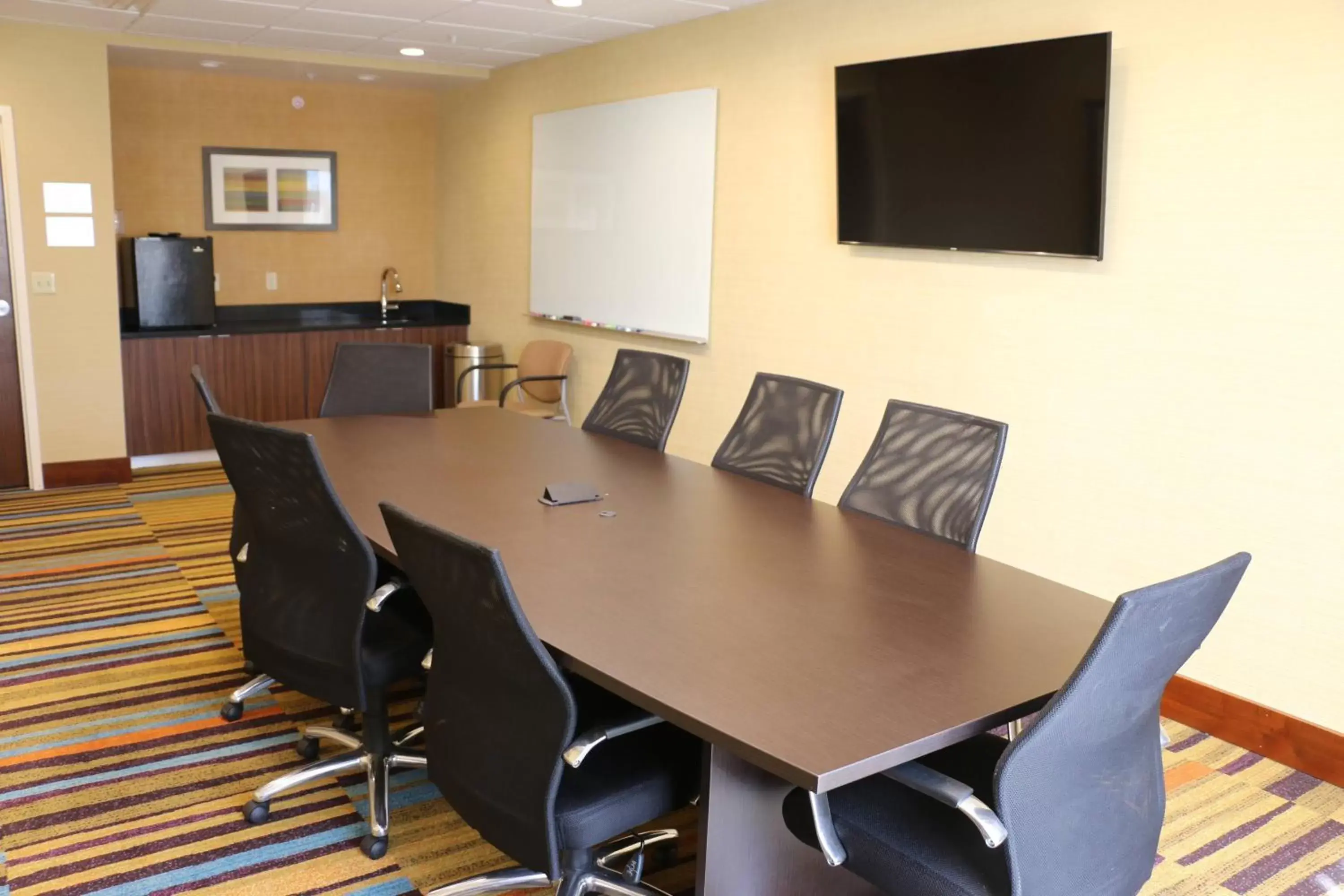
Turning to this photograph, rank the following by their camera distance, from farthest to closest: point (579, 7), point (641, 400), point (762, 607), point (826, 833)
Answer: point (579, 7)
point (641, 400)
point (762, 607)
point (826, 833)

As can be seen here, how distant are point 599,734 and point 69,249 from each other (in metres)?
5.51

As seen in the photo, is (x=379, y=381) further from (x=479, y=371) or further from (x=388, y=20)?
(x=479, y=371)

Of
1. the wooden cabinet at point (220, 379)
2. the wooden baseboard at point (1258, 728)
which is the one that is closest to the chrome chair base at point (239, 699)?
the wooden baseboard at point (1258, 728)

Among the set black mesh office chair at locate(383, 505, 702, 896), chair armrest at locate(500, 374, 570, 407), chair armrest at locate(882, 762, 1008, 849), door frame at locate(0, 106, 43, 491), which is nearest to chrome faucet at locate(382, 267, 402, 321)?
chair armrest at locate(500, 374, 570, 407)

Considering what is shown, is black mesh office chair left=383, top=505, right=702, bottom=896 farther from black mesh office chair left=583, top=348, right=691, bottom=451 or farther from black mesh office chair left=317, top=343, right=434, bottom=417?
black mesh office chair left=317, top=343, right=434, bottom=417

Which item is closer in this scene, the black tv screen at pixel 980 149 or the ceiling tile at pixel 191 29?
the black tv screen at pixel 980 149

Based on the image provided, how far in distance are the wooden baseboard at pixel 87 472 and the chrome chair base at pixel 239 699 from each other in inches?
138

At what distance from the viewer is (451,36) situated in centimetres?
608

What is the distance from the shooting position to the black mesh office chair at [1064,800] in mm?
1760

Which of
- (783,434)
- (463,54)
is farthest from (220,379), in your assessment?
(783,434)

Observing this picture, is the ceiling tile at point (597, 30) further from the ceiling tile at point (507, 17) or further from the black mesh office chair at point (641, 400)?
the black mesh office chair at point (641, 400)

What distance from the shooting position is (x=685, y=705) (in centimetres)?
192

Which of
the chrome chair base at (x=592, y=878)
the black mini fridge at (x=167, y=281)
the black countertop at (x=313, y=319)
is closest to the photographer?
the chrome chair base at (x=592, y=878)

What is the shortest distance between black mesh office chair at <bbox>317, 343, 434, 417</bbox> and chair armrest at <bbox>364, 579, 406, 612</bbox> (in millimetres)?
2193
